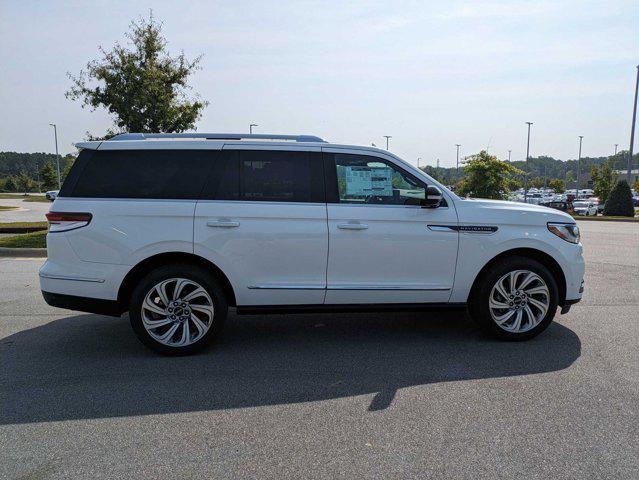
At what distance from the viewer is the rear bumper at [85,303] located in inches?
189

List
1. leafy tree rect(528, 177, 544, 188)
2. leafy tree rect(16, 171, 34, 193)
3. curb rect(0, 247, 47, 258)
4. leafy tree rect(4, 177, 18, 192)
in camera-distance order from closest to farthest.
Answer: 1. curb rect(0, 247, 47, 258)
2. leafy tree rect(16, 171, 34, 193)
3. leafy tree rect(4, 177, 18, 192)
4. leafy tree rect(528, 177, 544, 188)

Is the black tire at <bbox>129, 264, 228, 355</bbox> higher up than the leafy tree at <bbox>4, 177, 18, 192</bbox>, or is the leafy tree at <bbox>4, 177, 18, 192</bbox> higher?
the black tire at <bbox>129, 264, 228, 355</bbox>

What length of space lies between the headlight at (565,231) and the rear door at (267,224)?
7.67ft

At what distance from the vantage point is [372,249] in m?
4.96

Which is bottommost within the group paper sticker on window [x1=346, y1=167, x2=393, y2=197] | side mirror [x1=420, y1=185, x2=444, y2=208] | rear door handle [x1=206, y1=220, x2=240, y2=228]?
rear door handle [x1=206, y1=220, x2=240, y2=228]

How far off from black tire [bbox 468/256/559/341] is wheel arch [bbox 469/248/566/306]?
0.02 meters

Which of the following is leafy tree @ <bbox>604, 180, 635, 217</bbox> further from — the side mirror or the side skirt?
the side skirt

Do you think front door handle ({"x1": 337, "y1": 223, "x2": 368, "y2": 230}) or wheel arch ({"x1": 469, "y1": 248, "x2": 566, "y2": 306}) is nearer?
front door handle ({"x1": 337, "y1": 223, "x2": 368, "y2": 230})

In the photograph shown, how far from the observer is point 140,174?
4875 mm

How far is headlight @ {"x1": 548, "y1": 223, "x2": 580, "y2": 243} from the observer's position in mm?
5309

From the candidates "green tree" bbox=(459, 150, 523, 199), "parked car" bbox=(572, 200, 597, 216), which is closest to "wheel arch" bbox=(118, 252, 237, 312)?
"green tree" bbox=(459, 150, 523, 199)

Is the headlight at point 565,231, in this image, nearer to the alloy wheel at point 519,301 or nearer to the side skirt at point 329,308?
the alloy wheel at point 519,301

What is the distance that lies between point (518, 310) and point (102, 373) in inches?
154

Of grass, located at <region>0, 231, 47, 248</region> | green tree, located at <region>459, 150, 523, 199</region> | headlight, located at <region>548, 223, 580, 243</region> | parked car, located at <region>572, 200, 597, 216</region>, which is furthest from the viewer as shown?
parked car, located at <region>572, 200, 597, 216</region>
